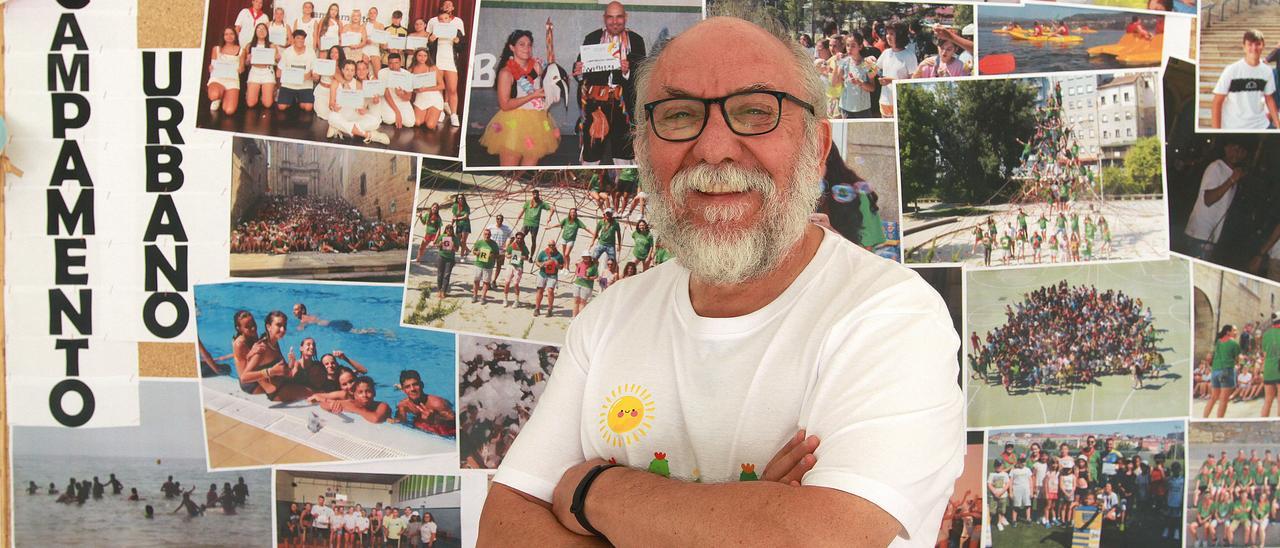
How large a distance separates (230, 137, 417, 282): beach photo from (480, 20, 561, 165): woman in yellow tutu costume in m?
0.24

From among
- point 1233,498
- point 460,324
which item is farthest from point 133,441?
point 1233,498

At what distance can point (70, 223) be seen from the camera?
81.3 inches

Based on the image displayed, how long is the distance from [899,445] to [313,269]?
4.67 ft

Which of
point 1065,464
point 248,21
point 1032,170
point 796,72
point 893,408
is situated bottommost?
point 1065,464

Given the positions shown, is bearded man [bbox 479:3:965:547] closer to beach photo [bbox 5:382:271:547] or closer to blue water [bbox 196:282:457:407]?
blue water [bbox 196:282:457:407]

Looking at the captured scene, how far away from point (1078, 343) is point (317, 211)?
1.77 metres

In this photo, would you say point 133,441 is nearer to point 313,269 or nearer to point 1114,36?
point 313,269

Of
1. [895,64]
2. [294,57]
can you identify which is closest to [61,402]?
[294,57]

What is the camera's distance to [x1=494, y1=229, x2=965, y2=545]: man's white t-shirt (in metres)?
1.20

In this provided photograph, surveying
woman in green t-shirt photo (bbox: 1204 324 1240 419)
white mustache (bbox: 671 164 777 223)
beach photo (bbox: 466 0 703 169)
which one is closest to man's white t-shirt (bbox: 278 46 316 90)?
beach photo (bbox: 466 0 703 169)

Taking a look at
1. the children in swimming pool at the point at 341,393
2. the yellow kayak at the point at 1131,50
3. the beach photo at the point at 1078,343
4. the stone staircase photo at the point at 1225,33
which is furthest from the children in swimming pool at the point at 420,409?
the stone staircase photo at the point at 1225,33

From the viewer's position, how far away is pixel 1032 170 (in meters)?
1.97

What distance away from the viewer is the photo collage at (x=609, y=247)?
6.46 ft

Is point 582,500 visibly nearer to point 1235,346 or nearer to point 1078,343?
point 1078,343
